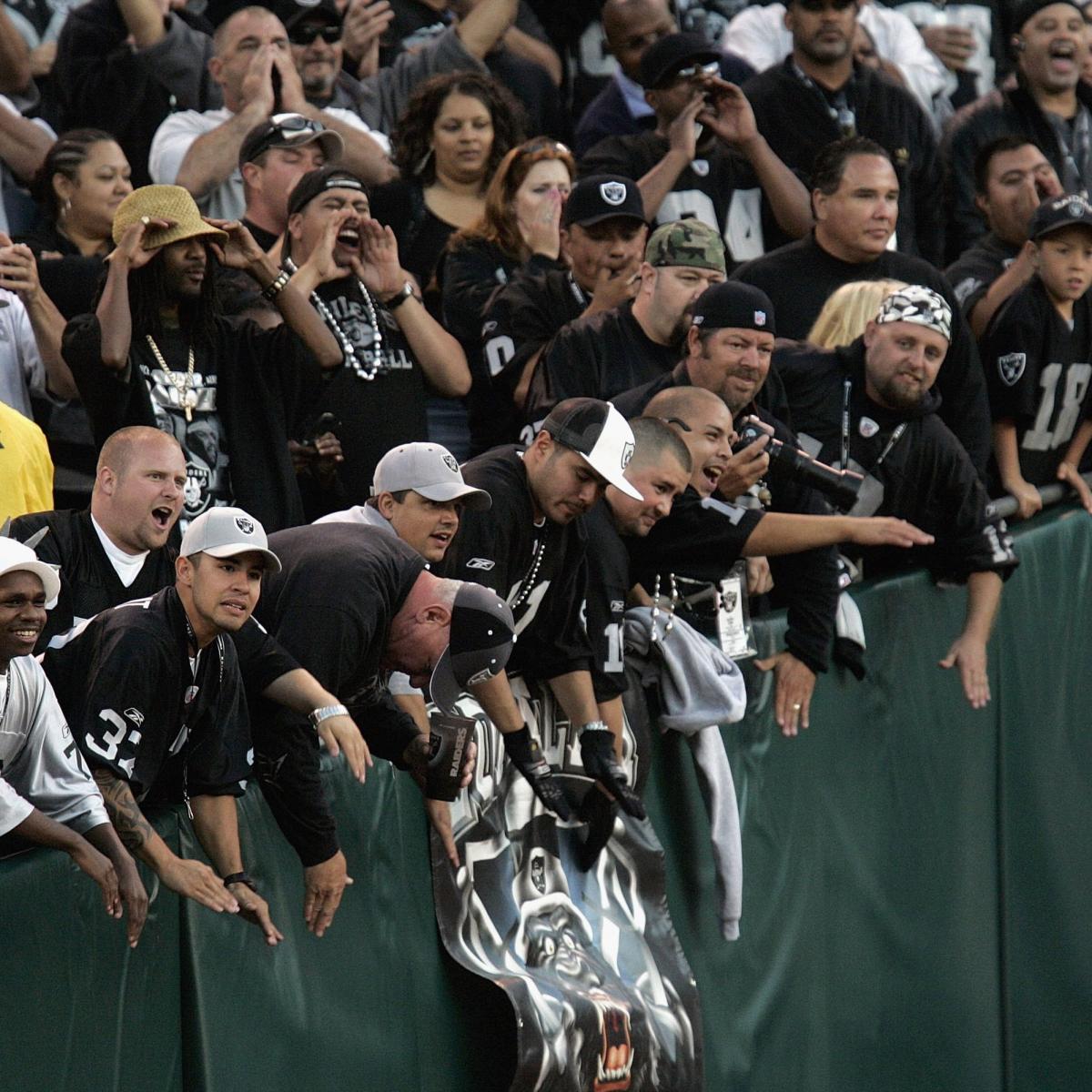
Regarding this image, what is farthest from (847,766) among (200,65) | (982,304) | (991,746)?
(200,65)

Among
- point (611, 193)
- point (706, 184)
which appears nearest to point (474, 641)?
point (611, 193)

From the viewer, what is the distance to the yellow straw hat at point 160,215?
237 inches

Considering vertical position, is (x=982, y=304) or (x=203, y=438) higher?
(x=203, y=438)

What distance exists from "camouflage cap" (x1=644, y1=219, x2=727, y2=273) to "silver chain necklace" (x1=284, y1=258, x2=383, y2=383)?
92 cm

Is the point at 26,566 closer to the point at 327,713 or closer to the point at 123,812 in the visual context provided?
the point at 123,812

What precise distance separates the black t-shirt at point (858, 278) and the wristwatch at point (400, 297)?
5.66 feet

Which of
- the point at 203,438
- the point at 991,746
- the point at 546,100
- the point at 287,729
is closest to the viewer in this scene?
the point at 287,729

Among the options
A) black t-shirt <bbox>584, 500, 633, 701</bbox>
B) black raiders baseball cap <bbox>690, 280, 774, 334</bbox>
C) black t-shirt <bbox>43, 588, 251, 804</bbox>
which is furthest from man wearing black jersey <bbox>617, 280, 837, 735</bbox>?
black t-shirt <bbox>43, 588, 251, 804</bbox>

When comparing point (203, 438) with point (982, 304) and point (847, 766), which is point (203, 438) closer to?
point (847, 766)

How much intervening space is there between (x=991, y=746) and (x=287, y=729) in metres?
4.24

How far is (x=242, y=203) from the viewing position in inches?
311

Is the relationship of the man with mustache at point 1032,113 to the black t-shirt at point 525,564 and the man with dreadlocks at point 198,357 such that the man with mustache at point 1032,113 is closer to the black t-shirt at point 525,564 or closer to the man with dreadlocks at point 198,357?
the man with dreadlocks at point 198,357

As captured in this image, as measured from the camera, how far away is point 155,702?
184 inches

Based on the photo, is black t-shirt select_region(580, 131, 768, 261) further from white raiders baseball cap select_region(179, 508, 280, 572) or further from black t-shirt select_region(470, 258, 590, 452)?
white raiders baseball cap select_region(179, 508, 280, 572)
